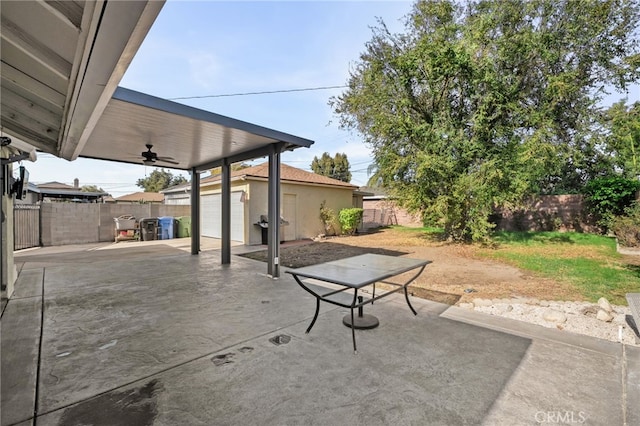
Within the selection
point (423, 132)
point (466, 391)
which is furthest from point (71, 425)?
point (423, 132)

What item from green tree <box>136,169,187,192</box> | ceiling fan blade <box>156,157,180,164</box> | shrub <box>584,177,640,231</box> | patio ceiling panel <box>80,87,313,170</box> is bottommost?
shrub <box>584,177,640,231</box>

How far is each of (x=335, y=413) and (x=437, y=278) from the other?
464 cm

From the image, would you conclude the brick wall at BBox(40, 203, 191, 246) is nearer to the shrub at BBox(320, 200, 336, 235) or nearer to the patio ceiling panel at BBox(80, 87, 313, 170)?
the patio ceiling panel at BBox(80, 87, 313, 170)

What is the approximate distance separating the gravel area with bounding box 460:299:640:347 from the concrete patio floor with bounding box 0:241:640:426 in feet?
1.15

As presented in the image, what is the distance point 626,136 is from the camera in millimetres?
10016

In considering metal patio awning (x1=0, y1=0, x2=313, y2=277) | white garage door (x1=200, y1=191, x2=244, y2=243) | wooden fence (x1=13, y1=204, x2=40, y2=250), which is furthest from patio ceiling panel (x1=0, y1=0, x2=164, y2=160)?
wooden fence (x1=13, y1=204, x2=40, y2=250)

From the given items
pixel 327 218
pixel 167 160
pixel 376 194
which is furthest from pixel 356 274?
pixel 376 194

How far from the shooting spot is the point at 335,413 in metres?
2.02

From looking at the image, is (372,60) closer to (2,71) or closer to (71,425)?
(2,71)

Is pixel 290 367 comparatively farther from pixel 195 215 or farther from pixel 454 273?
pixel 195 215

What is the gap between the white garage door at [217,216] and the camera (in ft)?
38.1

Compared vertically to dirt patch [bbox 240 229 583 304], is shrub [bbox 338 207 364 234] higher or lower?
higher

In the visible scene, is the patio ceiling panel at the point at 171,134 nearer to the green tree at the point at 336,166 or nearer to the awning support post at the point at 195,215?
the awning support post at the point at 195,215

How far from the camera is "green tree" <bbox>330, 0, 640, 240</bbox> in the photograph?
9.25m
